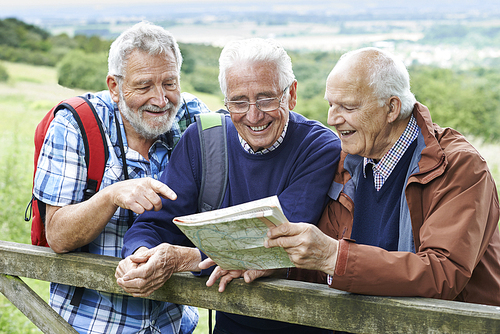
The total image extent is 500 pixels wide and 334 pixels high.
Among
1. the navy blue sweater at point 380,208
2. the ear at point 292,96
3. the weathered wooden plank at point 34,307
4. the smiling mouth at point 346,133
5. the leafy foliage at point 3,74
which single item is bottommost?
the leafy foliage at point 3,74

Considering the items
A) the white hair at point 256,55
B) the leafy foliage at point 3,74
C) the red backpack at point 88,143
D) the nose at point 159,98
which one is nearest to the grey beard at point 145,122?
the nose at point 159,98

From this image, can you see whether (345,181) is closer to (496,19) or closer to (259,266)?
(259,266)

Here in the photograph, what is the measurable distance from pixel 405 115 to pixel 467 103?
22083 mm

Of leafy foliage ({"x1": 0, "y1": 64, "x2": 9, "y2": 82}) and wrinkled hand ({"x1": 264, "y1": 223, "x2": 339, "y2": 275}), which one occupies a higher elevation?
wrinkled hand ({"x1": 264, "y1": 223, "x2": 339, "y2": 275})

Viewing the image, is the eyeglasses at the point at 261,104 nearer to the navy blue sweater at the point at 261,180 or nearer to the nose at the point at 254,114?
the nose at the point at 254,114

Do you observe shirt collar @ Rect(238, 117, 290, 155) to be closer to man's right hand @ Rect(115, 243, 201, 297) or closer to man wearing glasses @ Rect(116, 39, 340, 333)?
man wearing glasses @ Rect(116, 39, 340, 333)

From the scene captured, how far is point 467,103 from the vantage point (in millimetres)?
21656

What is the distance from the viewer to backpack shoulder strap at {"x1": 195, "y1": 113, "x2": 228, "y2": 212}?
7.05ft

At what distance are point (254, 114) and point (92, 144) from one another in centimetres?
82

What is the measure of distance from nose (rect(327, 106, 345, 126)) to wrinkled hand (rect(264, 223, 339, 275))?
0.65 meters

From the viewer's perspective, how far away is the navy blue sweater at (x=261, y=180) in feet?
6.63

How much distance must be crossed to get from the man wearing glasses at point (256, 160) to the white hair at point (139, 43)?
1.38 feet

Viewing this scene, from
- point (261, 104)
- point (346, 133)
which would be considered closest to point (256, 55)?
point (261, 104)

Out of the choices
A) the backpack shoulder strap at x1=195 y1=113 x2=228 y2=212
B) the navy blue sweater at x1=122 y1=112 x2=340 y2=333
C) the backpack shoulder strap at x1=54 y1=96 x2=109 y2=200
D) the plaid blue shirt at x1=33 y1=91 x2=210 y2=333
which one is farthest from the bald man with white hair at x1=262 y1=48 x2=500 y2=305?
the backpack shoulder strap at x1=54 y1=96 x2=109 y2=200
